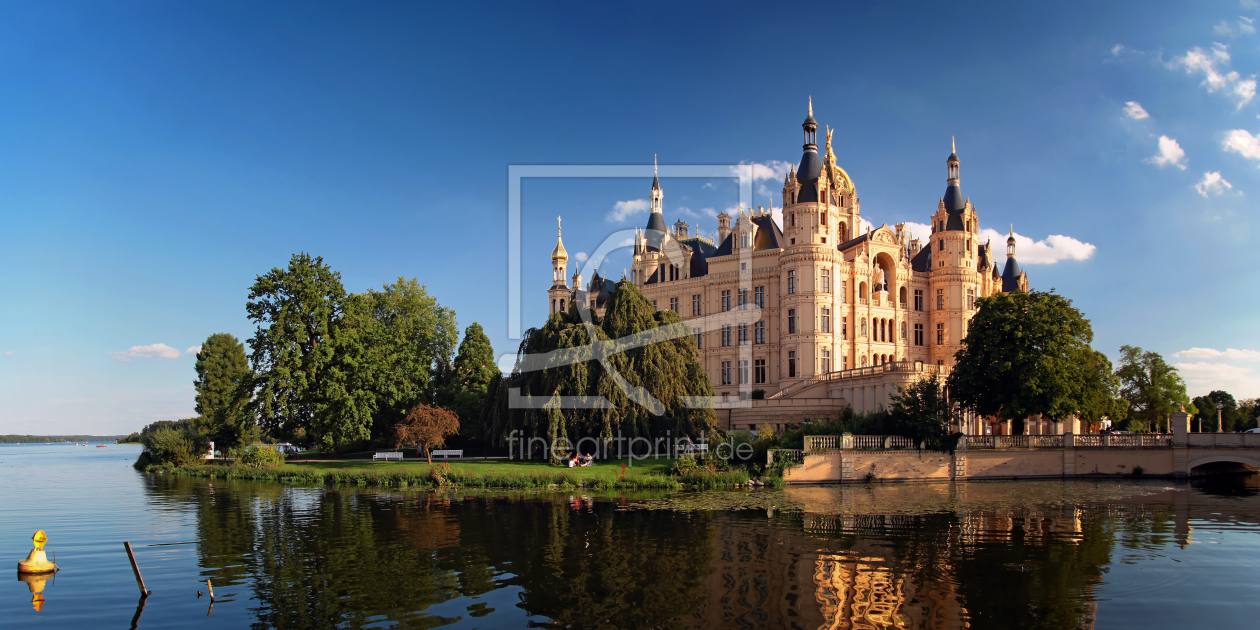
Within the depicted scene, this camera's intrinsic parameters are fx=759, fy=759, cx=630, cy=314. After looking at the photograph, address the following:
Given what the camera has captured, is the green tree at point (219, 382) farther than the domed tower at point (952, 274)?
No

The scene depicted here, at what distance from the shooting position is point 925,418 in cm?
3847

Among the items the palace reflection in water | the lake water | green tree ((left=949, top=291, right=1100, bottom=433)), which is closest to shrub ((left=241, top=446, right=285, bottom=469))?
the lake water

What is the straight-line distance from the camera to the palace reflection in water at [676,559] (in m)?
12.9

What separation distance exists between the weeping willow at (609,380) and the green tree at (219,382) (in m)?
21.2

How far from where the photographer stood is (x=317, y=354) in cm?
4478

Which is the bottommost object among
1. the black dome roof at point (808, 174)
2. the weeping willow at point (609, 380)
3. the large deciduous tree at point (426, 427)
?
the large deciduous tree at point (426, 427)

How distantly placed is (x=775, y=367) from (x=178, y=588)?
169ft

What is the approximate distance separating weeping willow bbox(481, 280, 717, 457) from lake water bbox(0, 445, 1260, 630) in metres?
7.74

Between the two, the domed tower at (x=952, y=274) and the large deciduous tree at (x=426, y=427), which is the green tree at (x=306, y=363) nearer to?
the large deciduous tree at (x=426, y=427)

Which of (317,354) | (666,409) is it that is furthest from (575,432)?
(317,354)

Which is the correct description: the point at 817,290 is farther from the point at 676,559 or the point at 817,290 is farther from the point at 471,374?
the point at 676,559

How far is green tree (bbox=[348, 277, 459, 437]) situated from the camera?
4806 cm

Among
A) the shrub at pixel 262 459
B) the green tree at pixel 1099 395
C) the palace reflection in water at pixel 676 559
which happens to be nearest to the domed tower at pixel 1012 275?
the green tree at pixel 1099 395

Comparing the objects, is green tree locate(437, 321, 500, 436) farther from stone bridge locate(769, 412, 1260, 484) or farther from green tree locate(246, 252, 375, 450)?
stone bridge locate(769, 412, 1260, 484)
